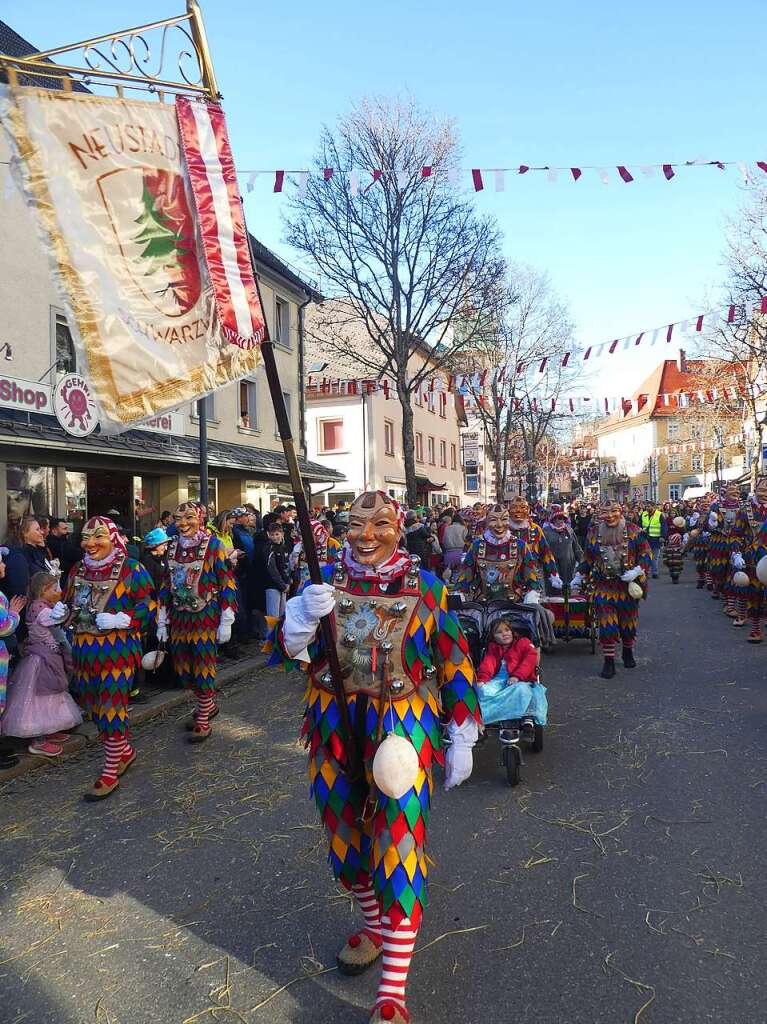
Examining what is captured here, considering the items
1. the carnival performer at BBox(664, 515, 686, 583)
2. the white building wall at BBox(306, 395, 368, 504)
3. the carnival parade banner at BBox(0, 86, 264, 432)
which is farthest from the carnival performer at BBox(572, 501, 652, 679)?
the white building wall at BBox(306, 395, 368, 504)

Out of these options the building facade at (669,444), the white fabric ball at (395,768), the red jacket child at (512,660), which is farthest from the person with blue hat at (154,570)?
the building facade at (669,444)

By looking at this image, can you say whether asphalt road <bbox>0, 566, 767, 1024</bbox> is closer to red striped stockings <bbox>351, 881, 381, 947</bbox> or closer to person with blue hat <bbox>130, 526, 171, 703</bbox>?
red striped stockings <bbox>351, 881, 381, 947</bbox>

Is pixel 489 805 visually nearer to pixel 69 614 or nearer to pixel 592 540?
pixel 69 614

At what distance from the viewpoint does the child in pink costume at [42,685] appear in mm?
5848

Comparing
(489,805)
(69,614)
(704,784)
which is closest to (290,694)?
(69,614)

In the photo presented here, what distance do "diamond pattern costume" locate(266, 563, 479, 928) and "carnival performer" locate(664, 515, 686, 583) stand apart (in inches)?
675

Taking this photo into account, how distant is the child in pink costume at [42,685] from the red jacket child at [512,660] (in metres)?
3.33

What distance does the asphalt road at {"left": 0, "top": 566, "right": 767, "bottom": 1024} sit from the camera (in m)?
2.85

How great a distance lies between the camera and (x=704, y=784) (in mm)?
4871

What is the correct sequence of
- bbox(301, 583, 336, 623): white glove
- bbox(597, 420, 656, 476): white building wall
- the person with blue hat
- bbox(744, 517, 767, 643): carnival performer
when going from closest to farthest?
bbox(301, 583, 336, 623): white glove < the person with blue hat < bbox(744, 517, 767, 643): carnival performer < bbox(597, 420, 656, 476): white building wall

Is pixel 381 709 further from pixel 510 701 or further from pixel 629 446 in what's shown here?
pixel 629 446

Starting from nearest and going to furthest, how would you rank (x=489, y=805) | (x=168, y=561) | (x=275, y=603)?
1. (x=489, y=805)
2. (x=168, y=561)
3. (x=275, y=603)

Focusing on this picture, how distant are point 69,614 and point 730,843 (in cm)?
477

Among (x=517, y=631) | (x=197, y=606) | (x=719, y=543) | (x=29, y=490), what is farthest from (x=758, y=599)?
(x=29, y=490)
